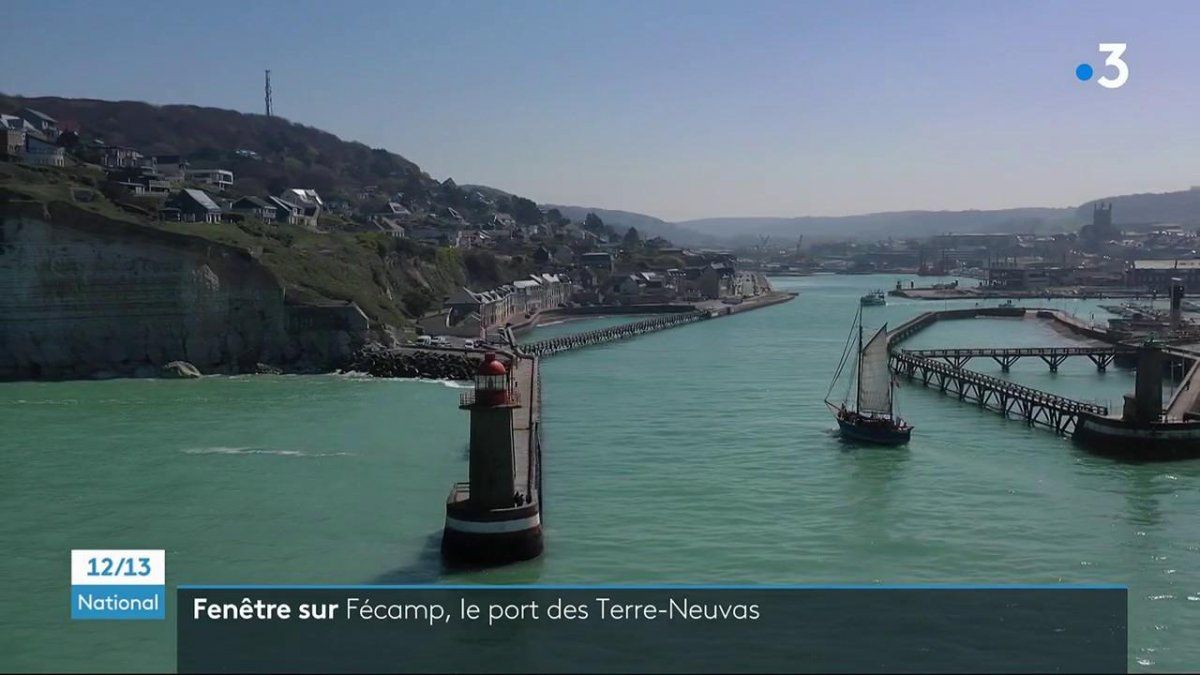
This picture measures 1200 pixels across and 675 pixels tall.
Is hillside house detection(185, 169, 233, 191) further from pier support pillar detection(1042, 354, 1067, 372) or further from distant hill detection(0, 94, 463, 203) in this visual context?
pier support pillar detection(1042, 354, 1067, 372)

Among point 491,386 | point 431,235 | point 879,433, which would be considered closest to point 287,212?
point 431,235

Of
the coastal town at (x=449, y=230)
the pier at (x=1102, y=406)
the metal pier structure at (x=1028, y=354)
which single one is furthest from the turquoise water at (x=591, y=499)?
the coastal town at (x=449, y=230)

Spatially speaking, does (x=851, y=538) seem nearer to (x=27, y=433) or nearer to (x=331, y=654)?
(x=331, y=654)

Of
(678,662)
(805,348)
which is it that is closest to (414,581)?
(678,662)

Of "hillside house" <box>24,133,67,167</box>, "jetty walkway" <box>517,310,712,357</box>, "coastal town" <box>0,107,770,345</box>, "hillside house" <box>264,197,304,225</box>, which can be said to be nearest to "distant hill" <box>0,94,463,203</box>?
"coastal town" <box>0,107,770,345</box>

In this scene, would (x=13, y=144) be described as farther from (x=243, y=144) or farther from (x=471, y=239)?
(x=243, y=144)

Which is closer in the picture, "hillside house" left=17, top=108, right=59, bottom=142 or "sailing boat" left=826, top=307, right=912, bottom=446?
"sailing boat" left=826, top=307, right=912, bottom=446

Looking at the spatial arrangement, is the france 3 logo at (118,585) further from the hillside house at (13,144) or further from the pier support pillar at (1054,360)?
the hillside house at (13,144)
